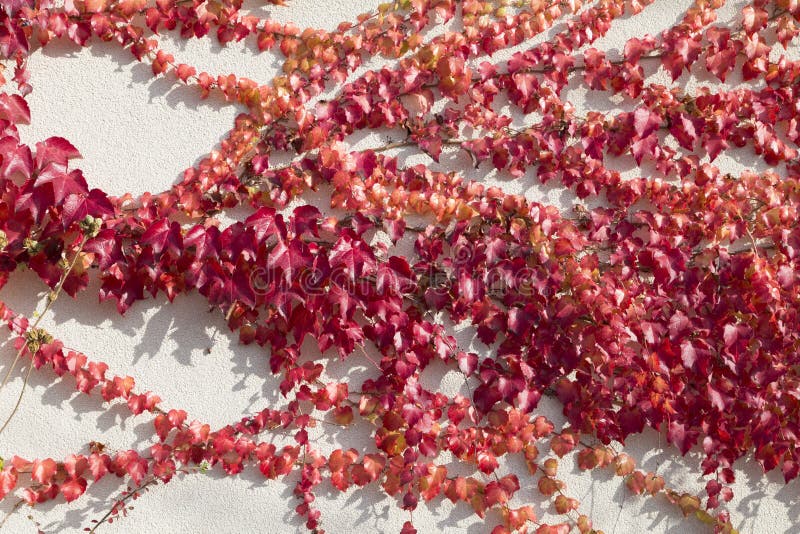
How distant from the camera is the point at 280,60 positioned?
2344mm

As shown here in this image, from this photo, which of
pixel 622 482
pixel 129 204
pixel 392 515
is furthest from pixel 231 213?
pixel 622 482

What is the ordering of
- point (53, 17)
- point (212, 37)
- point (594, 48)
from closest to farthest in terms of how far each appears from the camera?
point (53, 17) → point (212, 37) → point (594, 48)

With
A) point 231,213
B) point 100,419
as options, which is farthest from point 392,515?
point 231,213

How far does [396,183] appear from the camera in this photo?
2.35 m

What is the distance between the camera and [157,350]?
219 cm

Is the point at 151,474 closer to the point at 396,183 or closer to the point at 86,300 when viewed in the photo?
the point at 86,300

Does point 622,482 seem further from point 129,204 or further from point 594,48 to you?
point 129,204

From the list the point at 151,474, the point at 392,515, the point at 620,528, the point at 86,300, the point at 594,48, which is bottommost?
the point at 620,528

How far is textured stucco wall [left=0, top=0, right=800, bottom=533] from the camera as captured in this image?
2.12m

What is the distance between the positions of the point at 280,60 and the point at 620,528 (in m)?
2.05

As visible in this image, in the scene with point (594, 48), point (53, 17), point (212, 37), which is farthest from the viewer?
point (594, 48)

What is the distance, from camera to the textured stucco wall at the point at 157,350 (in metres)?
2.12

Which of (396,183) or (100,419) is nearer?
(100,419)

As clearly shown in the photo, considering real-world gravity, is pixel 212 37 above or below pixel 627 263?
above
